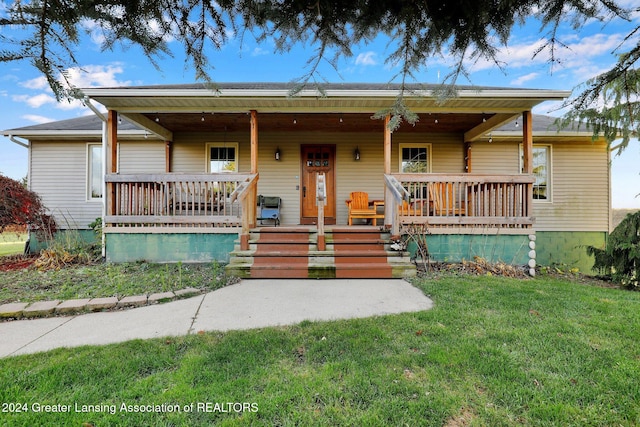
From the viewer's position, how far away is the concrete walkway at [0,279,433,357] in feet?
8.35

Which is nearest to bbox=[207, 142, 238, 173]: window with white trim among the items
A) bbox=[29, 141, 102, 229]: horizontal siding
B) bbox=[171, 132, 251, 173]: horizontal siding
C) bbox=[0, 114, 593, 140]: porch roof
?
bbox=[171, 132, 251, 173]: horizontal siding

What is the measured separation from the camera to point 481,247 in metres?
5.43

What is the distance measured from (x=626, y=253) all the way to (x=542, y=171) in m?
3.59

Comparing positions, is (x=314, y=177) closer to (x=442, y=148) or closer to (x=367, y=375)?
(x=442, y=148)

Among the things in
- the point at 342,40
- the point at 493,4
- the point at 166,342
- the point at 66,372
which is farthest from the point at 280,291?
the point at 493,4

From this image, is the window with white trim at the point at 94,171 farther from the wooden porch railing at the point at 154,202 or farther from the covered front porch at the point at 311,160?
the wooden porch railing at the point at 154,202

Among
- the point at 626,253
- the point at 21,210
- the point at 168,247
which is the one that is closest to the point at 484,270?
the point at 626,253

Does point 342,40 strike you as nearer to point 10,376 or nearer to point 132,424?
point 132,424

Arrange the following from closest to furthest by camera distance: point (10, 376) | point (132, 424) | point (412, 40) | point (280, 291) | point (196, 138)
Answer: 1. point (132, 424)
2. point (10, 376)
3. point (412, 40)
4. point (280, 291)
5. point (196, 138)

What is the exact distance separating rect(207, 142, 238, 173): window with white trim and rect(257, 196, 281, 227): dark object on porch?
1.26m

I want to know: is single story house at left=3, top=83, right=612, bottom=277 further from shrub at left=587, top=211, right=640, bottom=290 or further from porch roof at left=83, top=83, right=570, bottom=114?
shrub at left=587, top=211, right=640, bottom=290

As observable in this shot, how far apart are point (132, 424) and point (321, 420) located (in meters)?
0.96

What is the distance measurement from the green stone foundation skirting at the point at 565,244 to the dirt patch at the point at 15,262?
38.1 feet

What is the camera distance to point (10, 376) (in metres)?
1.87
